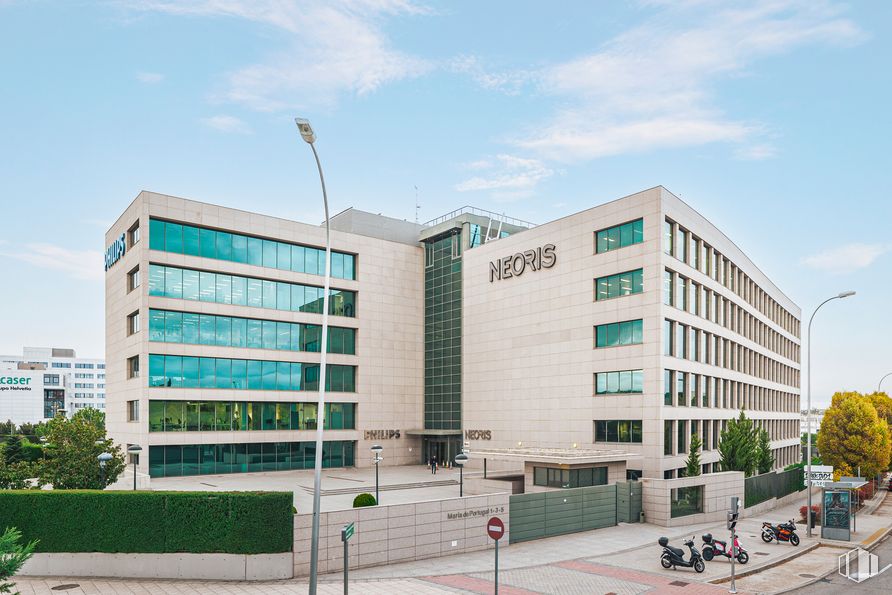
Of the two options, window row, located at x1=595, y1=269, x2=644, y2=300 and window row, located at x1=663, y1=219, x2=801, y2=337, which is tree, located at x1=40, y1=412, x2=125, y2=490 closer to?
window row, located at x1=595, y1=269, x2=644, y2=300

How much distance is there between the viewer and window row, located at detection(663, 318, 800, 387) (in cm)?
4572

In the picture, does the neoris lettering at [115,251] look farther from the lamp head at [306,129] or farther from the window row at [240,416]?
the lamp head at [306,129]

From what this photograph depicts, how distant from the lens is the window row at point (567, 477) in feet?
120

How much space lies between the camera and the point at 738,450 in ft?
147

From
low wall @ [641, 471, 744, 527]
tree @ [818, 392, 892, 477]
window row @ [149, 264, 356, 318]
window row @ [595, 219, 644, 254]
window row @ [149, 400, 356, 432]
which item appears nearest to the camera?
low wall @ [641, 471, 744, 527]

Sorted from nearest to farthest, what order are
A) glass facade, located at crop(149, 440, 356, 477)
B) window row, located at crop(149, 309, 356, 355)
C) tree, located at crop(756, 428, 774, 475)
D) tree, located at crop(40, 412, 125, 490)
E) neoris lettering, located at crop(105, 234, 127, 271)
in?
1. tree, located at crop(40, 412, 125, 490)
2. tree, located at crop(756, 428, 774, 475)
3. glass facade, located at crop(149, 440, 356, 477)
4. window row, located at crop(149, 309, 356, 355)
5. neoris lettering, located at crop(105, 234, 127, 271)

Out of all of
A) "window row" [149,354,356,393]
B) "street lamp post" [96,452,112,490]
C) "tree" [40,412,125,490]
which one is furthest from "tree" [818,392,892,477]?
"tree" [40,412,125,490]

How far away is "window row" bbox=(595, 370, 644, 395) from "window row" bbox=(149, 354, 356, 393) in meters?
23.2

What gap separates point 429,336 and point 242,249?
64.8ft

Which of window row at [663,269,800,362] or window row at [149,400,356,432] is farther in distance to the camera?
window row at [149,400,356,432]

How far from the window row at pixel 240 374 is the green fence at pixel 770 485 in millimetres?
32798

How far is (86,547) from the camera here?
77.8 ft

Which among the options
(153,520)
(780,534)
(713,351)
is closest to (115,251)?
(153,520)

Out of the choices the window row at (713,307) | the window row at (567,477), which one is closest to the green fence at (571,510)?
the window row at (567,477)
